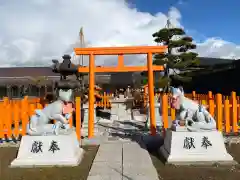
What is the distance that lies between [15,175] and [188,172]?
9.22 ft

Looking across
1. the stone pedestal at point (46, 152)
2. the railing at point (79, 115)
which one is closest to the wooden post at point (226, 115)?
the railing at point (79, 115)

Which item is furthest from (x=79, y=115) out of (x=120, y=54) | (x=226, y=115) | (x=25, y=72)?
(x=25, y=72)

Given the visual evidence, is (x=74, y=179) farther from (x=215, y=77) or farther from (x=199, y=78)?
(x=199, y=78)

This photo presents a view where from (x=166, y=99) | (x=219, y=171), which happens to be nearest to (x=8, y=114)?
(x=166, y=99)

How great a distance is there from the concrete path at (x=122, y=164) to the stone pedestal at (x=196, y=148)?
52 centimetres

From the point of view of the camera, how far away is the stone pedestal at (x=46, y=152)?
15.9 feet

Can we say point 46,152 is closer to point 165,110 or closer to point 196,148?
point 196,148

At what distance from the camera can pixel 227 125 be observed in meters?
6.75

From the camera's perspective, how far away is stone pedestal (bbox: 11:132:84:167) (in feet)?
15.9

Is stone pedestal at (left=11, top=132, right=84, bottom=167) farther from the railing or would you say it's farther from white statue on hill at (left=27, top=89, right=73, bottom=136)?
the railing

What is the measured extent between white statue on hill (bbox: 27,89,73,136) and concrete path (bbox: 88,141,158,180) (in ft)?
3.21

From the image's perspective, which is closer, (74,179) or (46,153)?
(74,179)

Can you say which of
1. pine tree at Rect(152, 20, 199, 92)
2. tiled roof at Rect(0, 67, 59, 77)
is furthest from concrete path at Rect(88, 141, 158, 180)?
tiled roof at Rect(0, 67, 59, 77)

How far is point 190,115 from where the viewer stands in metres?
5.23
